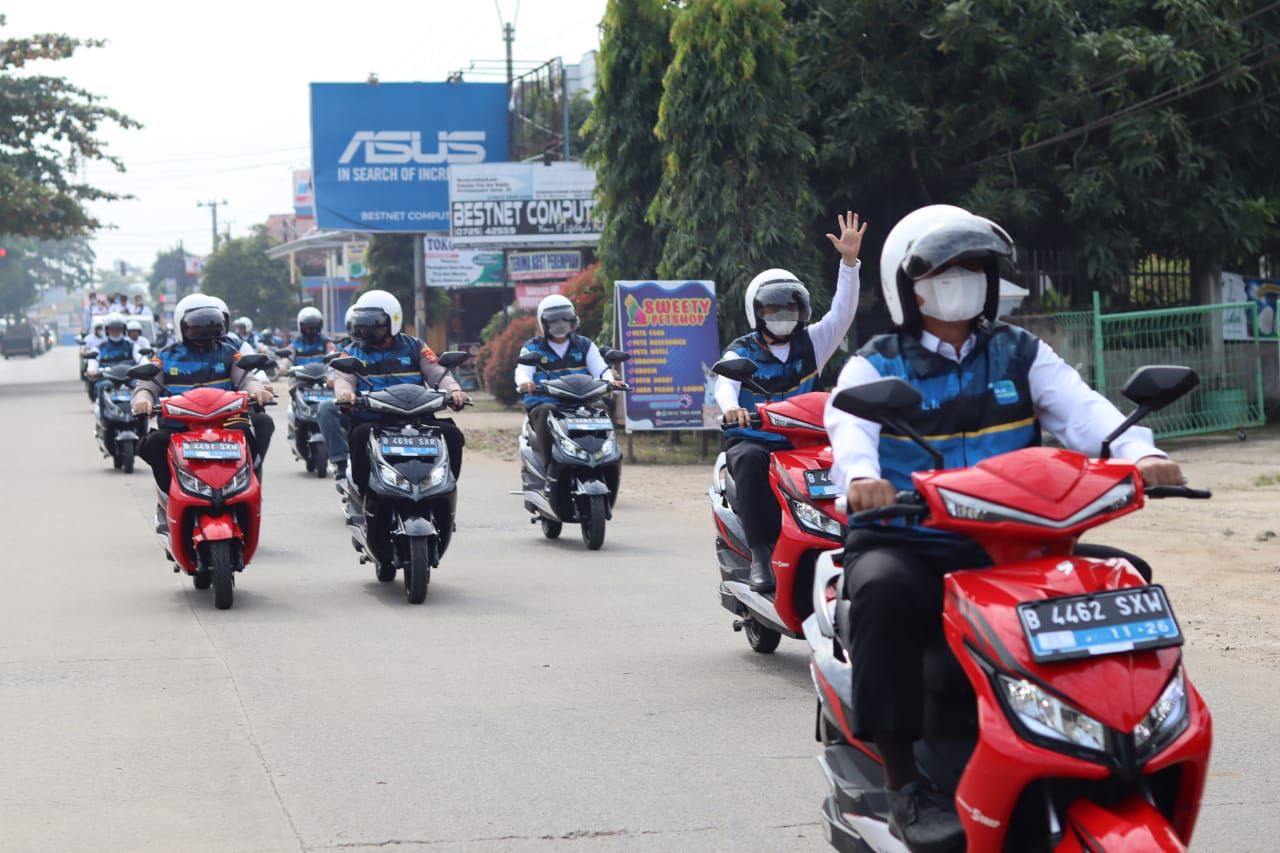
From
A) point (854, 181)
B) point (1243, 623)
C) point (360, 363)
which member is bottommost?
point (1243, 623)

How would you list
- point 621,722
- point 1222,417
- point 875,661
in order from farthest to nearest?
point 1222,417 < point 621,722 < point 875,661

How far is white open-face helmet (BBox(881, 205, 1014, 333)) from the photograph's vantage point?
4.48m

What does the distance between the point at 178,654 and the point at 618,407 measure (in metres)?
14.9

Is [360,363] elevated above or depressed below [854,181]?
below

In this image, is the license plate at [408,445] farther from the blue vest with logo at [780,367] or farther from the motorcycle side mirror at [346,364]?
the blue vest with logo at [780,367]

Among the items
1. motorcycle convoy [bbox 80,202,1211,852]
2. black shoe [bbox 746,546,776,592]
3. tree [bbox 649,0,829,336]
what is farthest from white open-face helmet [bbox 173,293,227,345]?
tree [bbox 649,0,829,336]

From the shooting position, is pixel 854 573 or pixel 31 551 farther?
pixel 31 551

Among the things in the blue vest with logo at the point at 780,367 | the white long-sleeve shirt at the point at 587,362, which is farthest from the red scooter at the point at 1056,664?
the white long-sleeve shirt at the point at 587,362

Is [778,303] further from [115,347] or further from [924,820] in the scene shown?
[115,347]

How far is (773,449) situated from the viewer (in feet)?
26.5

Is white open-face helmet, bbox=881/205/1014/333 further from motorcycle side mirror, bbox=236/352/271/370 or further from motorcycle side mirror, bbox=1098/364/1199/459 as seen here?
motorcycle side mirror, bbox=236/352/271/370

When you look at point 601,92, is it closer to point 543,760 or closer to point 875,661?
point 543,760

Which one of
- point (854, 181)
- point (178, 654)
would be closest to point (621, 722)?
point (178, 654)

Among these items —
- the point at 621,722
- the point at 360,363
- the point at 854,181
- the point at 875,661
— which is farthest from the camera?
the point at 854,181
